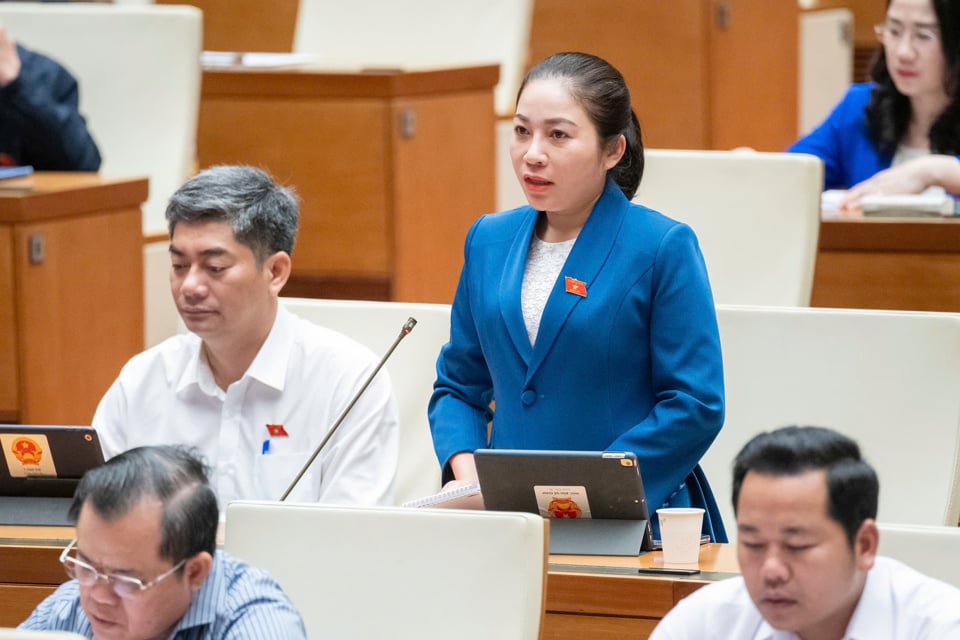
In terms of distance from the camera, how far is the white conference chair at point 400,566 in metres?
2.11

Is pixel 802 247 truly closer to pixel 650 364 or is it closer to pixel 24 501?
pixel 650 364

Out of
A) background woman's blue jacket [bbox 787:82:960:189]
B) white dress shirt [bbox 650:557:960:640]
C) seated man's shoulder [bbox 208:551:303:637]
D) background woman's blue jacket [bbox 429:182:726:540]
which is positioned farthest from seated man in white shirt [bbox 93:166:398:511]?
background woman's blue jacket [bbox 787:82:960:189]

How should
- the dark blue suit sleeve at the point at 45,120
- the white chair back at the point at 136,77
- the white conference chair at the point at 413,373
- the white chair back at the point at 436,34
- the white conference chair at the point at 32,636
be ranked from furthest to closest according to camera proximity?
1. the white chair back at the point at 436,34
2. the white chair back at the point at 136,77
3. the dark blue suit sleeve at the point at 45,120
4. the white conference chair at the point at 413,373
5. the white conference chair at the point at 32,636

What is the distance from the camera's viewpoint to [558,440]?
8.61 ft

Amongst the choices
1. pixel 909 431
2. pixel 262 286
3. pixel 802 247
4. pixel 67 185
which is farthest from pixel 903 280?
pixel 67 185

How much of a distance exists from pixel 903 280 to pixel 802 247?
0.83 feet

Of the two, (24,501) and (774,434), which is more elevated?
(774,434)

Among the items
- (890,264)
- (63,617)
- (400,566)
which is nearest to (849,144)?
(890,264)

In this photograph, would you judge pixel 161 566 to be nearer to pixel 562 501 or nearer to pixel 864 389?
pixel 562 501

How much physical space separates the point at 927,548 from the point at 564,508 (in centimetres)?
52

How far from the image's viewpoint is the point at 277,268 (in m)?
2.94

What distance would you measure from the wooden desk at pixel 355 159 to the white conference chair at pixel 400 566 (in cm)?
236

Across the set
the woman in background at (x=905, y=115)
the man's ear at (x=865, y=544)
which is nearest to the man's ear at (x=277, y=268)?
the man's ear at (x=865, y=544)

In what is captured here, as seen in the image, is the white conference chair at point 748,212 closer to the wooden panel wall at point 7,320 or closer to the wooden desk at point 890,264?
the wooden desk at point 890,264
